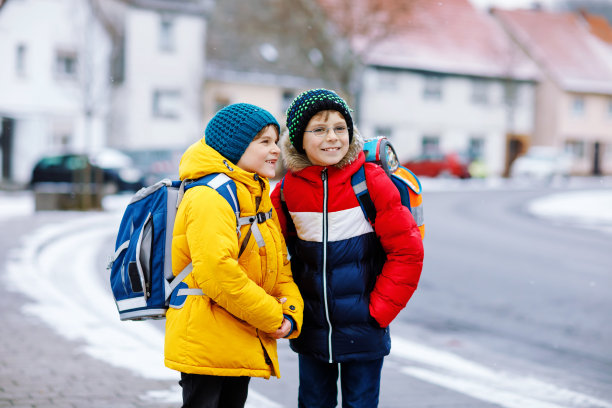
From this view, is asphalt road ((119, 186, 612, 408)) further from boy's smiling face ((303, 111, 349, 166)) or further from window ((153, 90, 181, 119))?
window ((153, 90, 181, 119))

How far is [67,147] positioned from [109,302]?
27.6 metres

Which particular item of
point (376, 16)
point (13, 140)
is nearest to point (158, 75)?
point (13, 140)

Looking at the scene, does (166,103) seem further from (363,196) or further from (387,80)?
(363,196)

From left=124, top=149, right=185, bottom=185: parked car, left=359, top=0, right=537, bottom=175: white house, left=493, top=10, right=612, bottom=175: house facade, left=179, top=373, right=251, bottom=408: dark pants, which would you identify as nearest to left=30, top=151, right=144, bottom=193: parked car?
left=124, top=149, right=185, bottom=185: parked car

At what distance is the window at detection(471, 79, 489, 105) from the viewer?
149 ft

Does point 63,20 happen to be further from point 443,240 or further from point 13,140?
point 443,240

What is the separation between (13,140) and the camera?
32906mm

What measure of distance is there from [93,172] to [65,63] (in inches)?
472

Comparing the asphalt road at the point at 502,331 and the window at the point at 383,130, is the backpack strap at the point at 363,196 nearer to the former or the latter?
the asphalt road at the point at 502,331

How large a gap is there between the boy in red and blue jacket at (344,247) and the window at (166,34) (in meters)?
34.1

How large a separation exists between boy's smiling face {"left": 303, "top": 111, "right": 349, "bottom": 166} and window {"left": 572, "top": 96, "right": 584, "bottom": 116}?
48.9 meters

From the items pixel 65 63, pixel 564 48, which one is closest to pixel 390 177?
pixel 65 63

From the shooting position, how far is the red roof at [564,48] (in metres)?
48.2

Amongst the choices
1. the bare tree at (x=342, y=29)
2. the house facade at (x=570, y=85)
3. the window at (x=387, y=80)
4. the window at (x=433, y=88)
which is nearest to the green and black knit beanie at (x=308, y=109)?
the bare tree at (x=342, y=29)
